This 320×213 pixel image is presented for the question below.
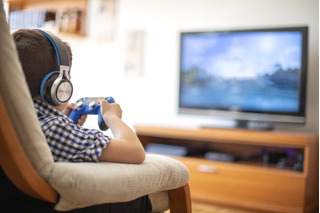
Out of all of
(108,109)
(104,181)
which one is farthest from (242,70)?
(104,181)

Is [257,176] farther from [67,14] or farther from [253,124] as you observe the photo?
[67,14]

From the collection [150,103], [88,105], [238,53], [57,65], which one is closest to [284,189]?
[238,53]

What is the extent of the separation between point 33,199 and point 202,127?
2.18 metres

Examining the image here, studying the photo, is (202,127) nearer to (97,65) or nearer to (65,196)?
(97,65)

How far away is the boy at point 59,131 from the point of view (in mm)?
999

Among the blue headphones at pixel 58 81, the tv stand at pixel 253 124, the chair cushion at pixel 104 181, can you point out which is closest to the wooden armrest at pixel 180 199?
the chair cushion at pixel 104 181

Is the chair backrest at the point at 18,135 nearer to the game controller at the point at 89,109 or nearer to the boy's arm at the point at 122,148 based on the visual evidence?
the boy's arm at the point at 122,148

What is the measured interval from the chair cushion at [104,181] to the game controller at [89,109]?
7.2 inches

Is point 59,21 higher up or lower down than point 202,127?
higher up

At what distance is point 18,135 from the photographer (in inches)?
33.1

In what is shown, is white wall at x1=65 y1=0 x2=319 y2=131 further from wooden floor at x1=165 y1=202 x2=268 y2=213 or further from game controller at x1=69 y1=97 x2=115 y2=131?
game controller at x1=69 y1=97 x2=115 y2=131

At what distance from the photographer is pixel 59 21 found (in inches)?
157

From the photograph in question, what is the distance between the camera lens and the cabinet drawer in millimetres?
2615

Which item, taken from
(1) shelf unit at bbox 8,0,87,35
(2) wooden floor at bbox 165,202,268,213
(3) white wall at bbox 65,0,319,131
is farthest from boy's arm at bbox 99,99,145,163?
(1) shelf unit at bbox 8,0,87,35
